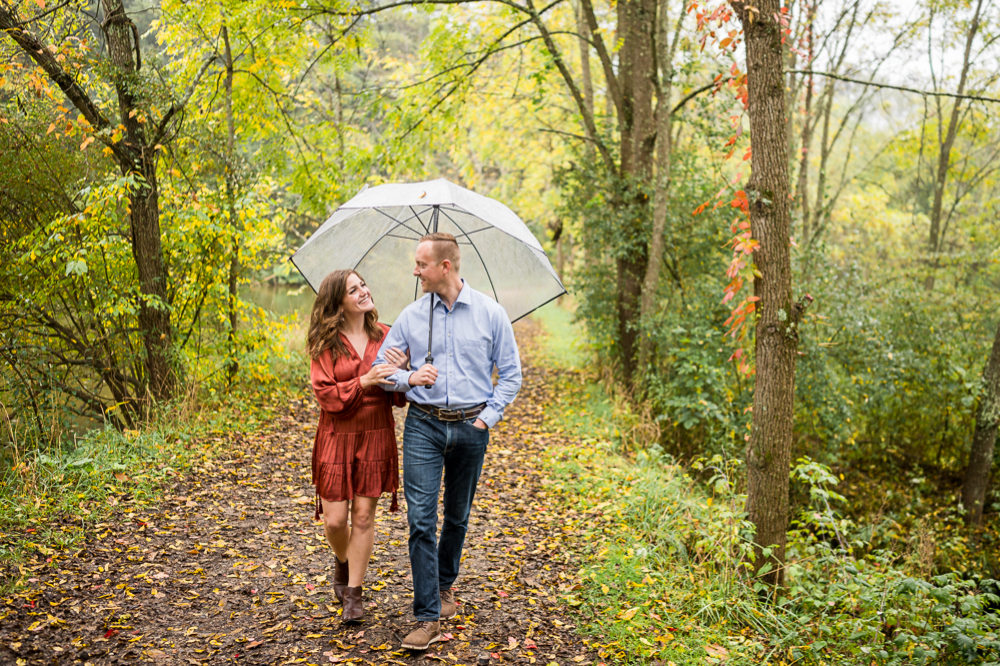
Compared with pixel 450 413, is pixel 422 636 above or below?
below

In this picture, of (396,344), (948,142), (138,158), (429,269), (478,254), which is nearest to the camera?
(429,269)

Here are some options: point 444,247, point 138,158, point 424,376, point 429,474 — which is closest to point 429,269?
point 444,247

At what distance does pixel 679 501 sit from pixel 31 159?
280 inches

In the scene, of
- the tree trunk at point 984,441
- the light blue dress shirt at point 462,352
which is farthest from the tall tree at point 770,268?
the tree trunk at point 984,441

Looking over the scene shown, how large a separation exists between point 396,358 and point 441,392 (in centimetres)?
31

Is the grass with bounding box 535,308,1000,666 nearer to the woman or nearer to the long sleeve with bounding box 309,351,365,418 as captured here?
the woman

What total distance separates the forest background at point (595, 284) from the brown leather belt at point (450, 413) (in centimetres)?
203

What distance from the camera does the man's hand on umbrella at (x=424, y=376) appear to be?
3.29 meters

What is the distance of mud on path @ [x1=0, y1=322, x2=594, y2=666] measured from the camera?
3.47 meters

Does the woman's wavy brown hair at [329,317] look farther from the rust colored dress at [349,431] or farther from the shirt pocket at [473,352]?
the shirt pocket at [473,352]

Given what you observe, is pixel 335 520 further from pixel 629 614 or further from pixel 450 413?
pixel 629 614

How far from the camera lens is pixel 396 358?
11.4 feet

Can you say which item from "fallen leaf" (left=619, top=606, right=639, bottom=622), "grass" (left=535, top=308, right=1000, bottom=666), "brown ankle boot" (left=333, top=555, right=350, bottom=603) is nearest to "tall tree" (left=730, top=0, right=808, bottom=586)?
"grass" (left=535, top=308, right=1000, bottom=666)

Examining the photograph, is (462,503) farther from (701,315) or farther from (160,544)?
(701,315)
